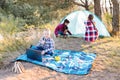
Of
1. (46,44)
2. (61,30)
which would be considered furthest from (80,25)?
(46,44)

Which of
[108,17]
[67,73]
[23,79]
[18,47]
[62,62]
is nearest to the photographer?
[23,79]

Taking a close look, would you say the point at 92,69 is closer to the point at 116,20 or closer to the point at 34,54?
the point at 34,54

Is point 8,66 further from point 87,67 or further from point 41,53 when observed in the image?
point 87,67

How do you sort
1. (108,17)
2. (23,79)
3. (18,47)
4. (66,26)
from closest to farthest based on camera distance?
(23,79)
(18,47)
(66,26)
(108,17)

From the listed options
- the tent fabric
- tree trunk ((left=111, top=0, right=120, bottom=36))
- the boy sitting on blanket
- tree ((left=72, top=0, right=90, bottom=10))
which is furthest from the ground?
tree ((left=72, top=0, right=90, bottom=10))

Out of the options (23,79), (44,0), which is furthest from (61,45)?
(44,0)

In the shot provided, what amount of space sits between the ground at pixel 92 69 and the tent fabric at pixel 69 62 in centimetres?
12

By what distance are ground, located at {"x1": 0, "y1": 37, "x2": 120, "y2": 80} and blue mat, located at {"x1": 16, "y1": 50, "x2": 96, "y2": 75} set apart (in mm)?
117

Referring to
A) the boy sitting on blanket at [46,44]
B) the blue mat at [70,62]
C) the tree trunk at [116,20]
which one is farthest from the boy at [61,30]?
the boy sitting on blanket at [46,44]

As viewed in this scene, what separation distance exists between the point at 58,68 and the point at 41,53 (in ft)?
1.65

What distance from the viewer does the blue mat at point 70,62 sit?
19.7ft

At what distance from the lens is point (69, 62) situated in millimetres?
6449

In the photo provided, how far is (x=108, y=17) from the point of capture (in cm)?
1092

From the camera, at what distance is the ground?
5.57 metres
